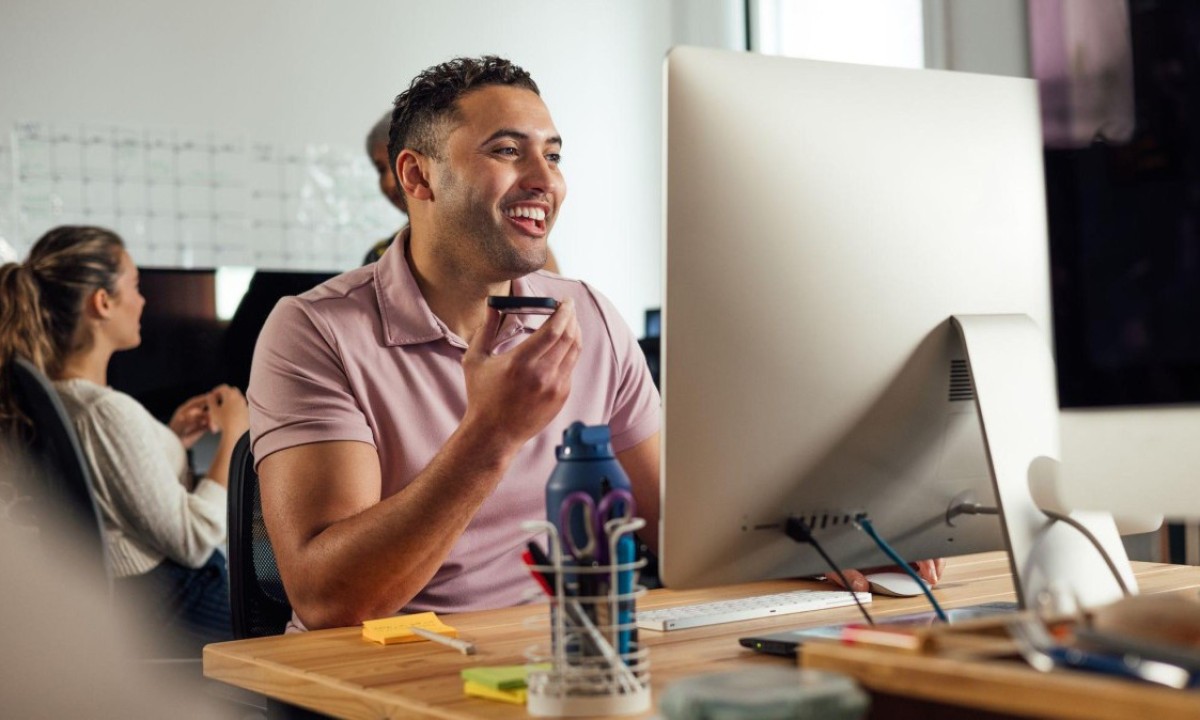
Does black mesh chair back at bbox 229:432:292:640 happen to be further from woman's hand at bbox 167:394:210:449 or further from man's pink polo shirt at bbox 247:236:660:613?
woman's hand at bbox 167:394:210:449

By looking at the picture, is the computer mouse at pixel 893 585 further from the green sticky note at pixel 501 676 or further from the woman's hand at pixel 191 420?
the woman's hand at pixel 191 420

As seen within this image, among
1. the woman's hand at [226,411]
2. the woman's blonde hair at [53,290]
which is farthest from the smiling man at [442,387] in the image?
the woman's hand at [226,411]

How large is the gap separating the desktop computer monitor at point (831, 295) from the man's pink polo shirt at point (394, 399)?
0.52m

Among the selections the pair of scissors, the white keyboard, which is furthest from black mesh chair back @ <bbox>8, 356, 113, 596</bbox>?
the pair of scissors

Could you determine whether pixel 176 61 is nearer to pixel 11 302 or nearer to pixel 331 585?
pixel 11 302

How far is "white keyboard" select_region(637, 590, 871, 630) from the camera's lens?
1227 millimetres

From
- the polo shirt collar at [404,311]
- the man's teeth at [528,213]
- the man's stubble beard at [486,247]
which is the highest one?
the man's teeth at [528,213]

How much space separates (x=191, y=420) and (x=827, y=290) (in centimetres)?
258

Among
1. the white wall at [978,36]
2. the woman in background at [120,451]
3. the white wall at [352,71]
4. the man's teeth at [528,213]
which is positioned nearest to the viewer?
the man's teeth at [528,213]

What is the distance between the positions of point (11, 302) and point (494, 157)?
1.66 m

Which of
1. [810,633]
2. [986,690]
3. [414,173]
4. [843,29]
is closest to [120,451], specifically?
[414,173]

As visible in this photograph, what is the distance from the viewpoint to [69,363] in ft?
9.57

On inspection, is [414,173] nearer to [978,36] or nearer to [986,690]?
[986,690]

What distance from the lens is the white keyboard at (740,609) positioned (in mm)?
1227
